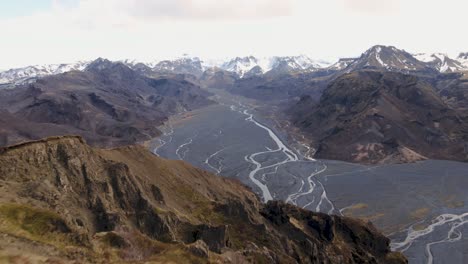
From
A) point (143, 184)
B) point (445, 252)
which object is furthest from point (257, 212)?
point (445, 252)


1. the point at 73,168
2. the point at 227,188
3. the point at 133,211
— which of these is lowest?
the point at 227,188

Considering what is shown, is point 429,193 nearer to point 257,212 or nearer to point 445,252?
point 445,252

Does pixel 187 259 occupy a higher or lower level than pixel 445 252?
higher

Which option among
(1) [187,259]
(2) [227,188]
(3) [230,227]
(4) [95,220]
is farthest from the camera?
(2) [227,188]

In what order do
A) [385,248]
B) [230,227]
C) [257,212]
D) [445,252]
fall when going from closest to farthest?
1. [230,227]
2. [257,212]
3. [385,248]
4. [445,252]

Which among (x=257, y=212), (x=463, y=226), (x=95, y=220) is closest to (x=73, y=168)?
(x=95, y=220)

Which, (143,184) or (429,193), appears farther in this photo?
(429,193)

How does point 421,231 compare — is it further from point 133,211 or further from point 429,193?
point 133,211
